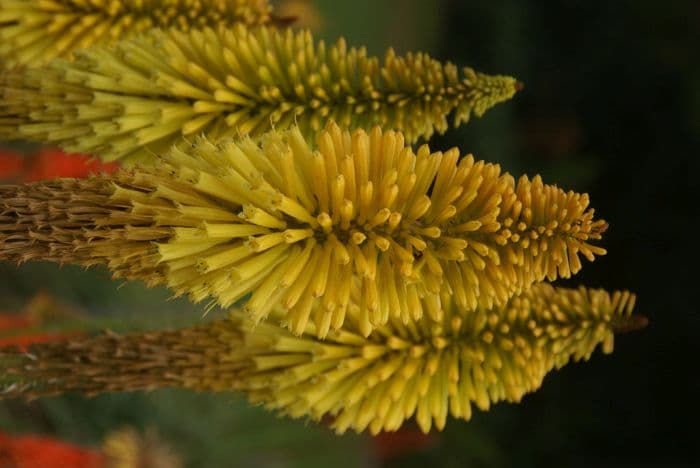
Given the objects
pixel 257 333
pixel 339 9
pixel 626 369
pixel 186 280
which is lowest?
pixel 626 369

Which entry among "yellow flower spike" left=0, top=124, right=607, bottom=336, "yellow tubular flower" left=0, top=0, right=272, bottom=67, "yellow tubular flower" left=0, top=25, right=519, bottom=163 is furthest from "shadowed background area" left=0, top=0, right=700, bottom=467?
"yellow flower spike" left=0, top=124, right=607, bottom=336

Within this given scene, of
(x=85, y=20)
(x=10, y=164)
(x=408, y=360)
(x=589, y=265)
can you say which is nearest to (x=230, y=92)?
(x=85, y=20)

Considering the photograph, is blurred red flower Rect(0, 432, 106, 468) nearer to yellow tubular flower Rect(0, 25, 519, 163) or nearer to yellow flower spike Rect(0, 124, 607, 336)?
yellow tubular flower Rect(0, 25, 519, 163)

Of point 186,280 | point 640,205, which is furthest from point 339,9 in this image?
point 186,280

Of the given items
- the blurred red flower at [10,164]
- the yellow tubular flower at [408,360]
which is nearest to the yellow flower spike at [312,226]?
the yellow tubular flower at [408,360]

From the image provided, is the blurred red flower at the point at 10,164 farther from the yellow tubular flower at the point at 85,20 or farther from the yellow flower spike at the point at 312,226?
the yellow flower spike at the point at 312,226

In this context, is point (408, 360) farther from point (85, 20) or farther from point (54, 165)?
point (54, 165)

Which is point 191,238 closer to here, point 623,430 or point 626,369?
point 626,369
